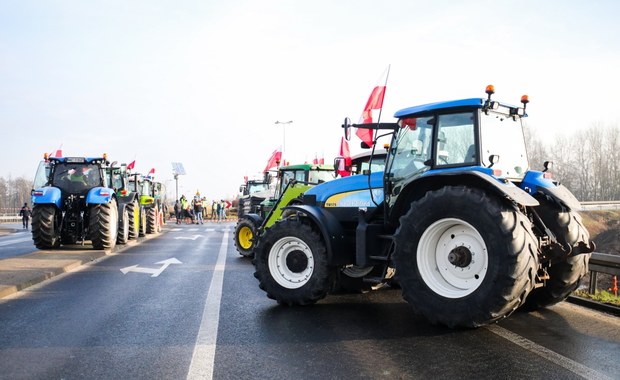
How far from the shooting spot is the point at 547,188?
20.9ft

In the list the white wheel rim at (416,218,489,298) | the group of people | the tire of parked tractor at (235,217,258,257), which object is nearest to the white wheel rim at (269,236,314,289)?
the white wheel rim at (416,218,489,298)

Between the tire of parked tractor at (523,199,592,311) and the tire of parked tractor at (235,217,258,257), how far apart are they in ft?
27.1

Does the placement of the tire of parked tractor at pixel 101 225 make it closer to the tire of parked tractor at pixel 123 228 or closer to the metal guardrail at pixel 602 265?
the tire of parked tractor at pixel 123 228

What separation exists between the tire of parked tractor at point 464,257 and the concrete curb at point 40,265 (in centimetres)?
592

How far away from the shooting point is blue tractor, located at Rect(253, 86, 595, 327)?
534 cm

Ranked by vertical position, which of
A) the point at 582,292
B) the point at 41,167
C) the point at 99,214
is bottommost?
the point at 582,292

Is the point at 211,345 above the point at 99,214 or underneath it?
underneath

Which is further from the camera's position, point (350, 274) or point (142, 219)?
point (142, 219)

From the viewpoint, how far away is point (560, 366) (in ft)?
14.7

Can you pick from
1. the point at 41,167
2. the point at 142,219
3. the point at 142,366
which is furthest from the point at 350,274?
the point at 142,219

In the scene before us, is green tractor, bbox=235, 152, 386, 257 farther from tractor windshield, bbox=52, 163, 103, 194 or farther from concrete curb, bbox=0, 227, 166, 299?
tractor windshield, bbox=52, 163, 103, 194

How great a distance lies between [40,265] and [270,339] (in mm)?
7373

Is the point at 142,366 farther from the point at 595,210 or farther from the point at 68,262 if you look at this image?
the point at 595,210

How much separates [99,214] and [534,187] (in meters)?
11.5
